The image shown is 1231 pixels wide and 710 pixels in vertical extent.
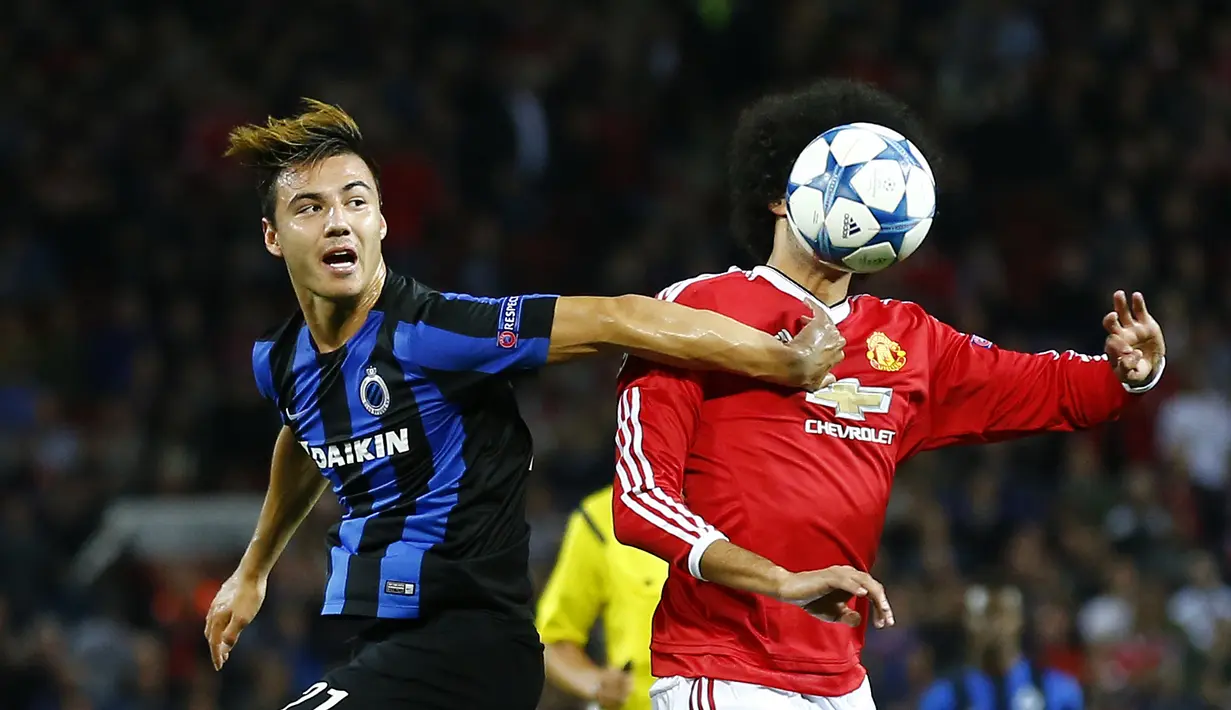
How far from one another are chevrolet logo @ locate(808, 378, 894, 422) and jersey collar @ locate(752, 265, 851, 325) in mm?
180

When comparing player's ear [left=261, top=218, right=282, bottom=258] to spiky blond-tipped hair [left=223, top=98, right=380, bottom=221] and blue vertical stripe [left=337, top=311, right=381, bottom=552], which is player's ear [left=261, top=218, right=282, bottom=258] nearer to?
spiky blond-tipped hair [left=223, top=98, right=380, bottom=221]

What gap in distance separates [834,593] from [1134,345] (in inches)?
51.0

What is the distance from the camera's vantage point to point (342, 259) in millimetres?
4328

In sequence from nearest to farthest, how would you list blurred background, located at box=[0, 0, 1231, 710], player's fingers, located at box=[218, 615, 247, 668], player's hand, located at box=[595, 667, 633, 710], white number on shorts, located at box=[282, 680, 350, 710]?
white number on shorts, located at box=[282, 680, 350, 710] < player's fingers, located at box=[218, 615, 247, 668] < player's hand, located at box=[595, 667, 633, 710] < blurred background, located at box=[0, 0, 1231, 710]

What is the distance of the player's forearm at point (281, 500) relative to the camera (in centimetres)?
489

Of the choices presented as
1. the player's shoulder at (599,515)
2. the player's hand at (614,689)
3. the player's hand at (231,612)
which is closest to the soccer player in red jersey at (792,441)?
the player's hand at (614,689)

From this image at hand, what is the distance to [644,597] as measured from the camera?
5.63m

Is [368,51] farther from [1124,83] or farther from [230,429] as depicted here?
[1124,83]

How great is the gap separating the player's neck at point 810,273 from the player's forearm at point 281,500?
148 centimetres

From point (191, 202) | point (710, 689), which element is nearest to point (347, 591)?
point (710, 689)

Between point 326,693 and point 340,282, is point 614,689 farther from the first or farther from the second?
point 340,282

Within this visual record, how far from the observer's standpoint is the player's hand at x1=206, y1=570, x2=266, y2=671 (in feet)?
15.8

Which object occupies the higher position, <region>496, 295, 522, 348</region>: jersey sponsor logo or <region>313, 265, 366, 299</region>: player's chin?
<region>313, 265, 366, 299</region>: player's chin

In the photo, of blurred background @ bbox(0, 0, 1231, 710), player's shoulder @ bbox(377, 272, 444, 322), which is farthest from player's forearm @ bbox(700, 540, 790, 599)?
blurred background @ bbox(0, 0, 1231, 710)
